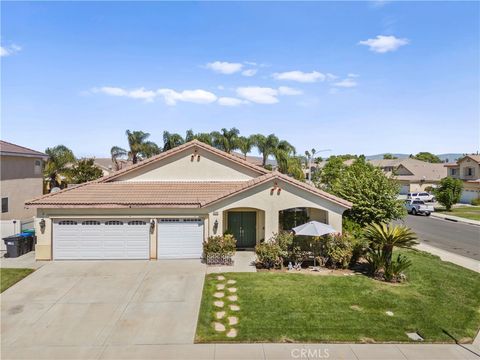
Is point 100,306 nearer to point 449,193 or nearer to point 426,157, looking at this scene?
point 449,193

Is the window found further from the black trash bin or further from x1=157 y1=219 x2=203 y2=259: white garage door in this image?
x1=157 y1=219 x2=203 y2=259: white garage door

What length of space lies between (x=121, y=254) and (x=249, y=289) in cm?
788

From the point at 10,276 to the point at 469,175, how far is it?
59.9 meters

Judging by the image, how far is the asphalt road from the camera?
858 inches

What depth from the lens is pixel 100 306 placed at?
12.1 metres

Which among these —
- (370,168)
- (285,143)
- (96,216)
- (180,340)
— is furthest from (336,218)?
(285,143)

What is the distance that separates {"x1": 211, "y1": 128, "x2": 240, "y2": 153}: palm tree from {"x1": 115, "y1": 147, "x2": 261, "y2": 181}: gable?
109 ft

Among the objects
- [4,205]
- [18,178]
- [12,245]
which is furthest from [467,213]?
[4,205]

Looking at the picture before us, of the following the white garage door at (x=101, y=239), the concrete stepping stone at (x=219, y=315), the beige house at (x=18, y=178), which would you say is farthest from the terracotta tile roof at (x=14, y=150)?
the concrete stepping stone at (x=219, y=315)

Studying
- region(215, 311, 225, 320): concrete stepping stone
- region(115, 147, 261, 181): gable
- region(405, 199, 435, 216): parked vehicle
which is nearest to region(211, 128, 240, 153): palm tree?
region(405, 199, 435, 216): parked vehicle

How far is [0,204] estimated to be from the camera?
80.4 ft

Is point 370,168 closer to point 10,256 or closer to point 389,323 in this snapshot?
point 389,323

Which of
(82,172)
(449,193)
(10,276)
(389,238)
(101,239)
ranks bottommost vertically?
(10,276)

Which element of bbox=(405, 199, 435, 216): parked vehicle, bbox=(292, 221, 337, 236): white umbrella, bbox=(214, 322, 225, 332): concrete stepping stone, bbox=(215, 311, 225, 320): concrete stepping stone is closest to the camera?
bbox=(214, 322, 225, 332): concrete stepping stone
